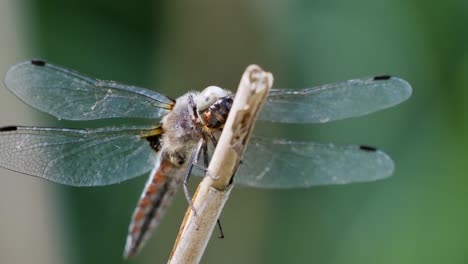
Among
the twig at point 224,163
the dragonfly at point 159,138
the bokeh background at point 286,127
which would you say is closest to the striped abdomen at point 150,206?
the dragonfly at point 159,138

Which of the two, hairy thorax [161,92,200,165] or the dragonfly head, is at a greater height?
the dragonfly head

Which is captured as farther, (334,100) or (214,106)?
(334,100)

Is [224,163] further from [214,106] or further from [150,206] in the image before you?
[150,206]

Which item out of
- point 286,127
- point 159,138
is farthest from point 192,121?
point 286,127

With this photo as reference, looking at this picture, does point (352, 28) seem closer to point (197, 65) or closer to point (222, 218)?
point (197, 65)

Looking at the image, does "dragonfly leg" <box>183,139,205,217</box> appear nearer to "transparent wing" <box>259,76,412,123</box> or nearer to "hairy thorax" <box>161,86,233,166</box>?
"hairy thorax" <box>161,86,233,166</box>

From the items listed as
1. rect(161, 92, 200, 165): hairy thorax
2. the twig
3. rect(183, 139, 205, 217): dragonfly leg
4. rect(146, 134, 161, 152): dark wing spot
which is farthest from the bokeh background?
the twig
